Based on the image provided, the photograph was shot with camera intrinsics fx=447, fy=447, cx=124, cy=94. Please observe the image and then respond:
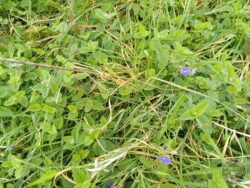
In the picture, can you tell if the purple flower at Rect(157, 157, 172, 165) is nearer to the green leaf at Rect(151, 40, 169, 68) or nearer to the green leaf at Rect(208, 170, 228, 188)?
the green leaf at Rect(208, 170, 228, 188)

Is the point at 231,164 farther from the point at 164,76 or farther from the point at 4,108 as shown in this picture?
the point at 4,108

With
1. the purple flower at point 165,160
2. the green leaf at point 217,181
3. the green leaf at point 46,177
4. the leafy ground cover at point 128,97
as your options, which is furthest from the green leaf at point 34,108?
the green leaf at point 217,181

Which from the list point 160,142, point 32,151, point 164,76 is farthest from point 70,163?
point 164,76

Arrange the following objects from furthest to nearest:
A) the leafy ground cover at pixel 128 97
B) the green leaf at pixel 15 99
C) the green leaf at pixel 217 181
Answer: the green leaf at pixel 15 99
the leafy ground cover at pixel 128 97
the green leaf at pixel 217 181

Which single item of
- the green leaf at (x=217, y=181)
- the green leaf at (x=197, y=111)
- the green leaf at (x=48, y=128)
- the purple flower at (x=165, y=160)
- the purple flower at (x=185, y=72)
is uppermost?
the purple flower at (x=185, y=72)

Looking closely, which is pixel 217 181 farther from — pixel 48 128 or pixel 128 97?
pixel 48 128

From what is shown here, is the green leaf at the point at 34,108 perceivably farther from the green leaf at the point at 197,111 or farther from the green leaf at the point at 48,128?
the green leaf at the point at 197,111

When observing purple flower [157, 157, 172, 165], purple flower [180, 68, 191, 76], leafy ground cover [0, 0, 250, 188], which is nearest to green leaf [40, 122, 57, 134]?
leafy ground cover [0, 0, 250, 188]

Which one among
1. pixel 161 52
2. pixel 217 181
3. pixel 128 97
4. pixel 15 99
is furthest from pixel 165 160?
pixel 15 99
